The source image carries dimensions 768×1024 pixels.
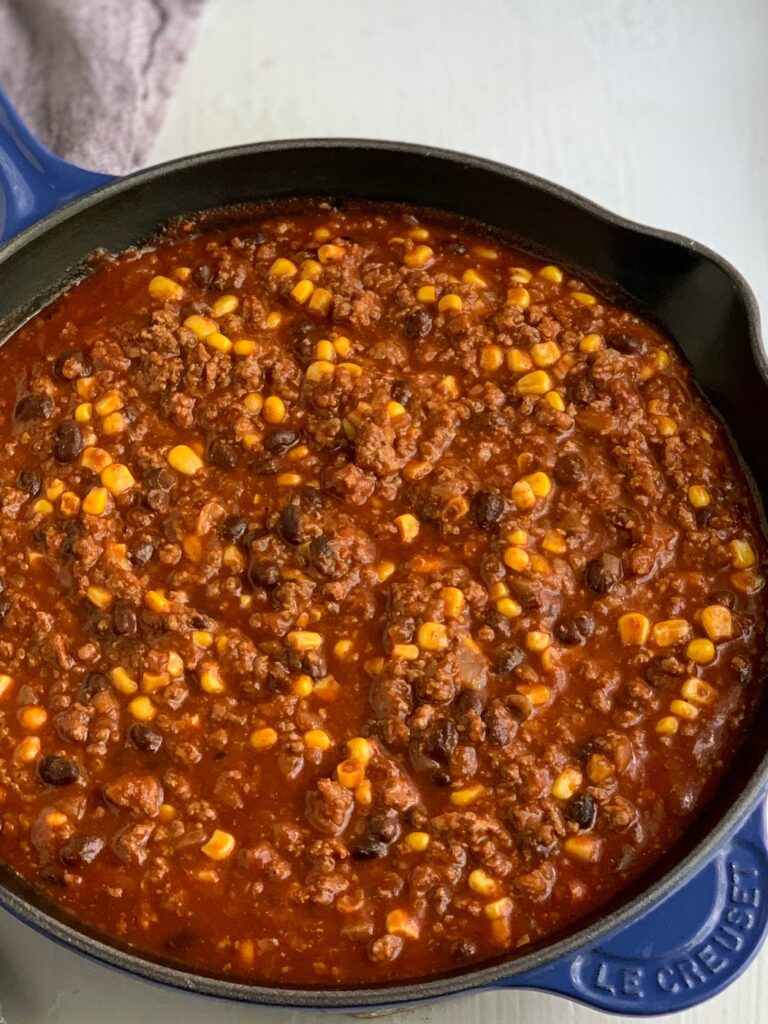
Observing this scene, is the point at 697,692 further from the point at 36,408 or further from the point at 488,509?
the point at 36,408

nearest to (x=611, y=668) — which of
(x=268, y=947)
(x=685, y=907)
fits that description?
(x=685, y=907)

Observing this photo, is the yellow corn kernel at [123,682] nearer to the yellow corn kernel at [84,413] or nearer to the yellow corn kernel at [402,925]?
the yellow corn kernel at [84,413]

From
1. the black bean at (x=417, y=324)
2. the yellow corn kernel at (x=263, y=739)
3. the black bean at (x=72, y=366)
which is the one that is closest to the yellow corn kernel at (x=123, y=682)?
the yellow corn kernel at (x=263, y=739)

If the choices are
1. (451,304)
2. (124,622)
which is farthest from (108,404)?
(451,304)

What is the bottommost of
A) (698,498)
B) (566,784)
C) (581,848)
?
(581,848)

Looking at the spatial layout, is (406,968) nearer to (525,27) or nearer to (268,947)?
(268,947)

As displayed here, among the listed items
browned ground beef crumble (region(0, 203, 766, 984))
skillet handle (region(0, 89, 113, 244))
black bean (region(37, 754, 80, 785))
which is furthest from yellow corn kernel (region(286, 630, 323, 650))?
skillet handle (region(0, 89, 113, 244))

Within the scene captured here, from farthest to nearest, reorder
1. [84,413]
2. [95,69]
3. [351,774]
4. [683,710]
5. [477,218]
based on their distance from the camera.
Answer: [95,69], [477,218], [84,413], [683,710], [351,774]
